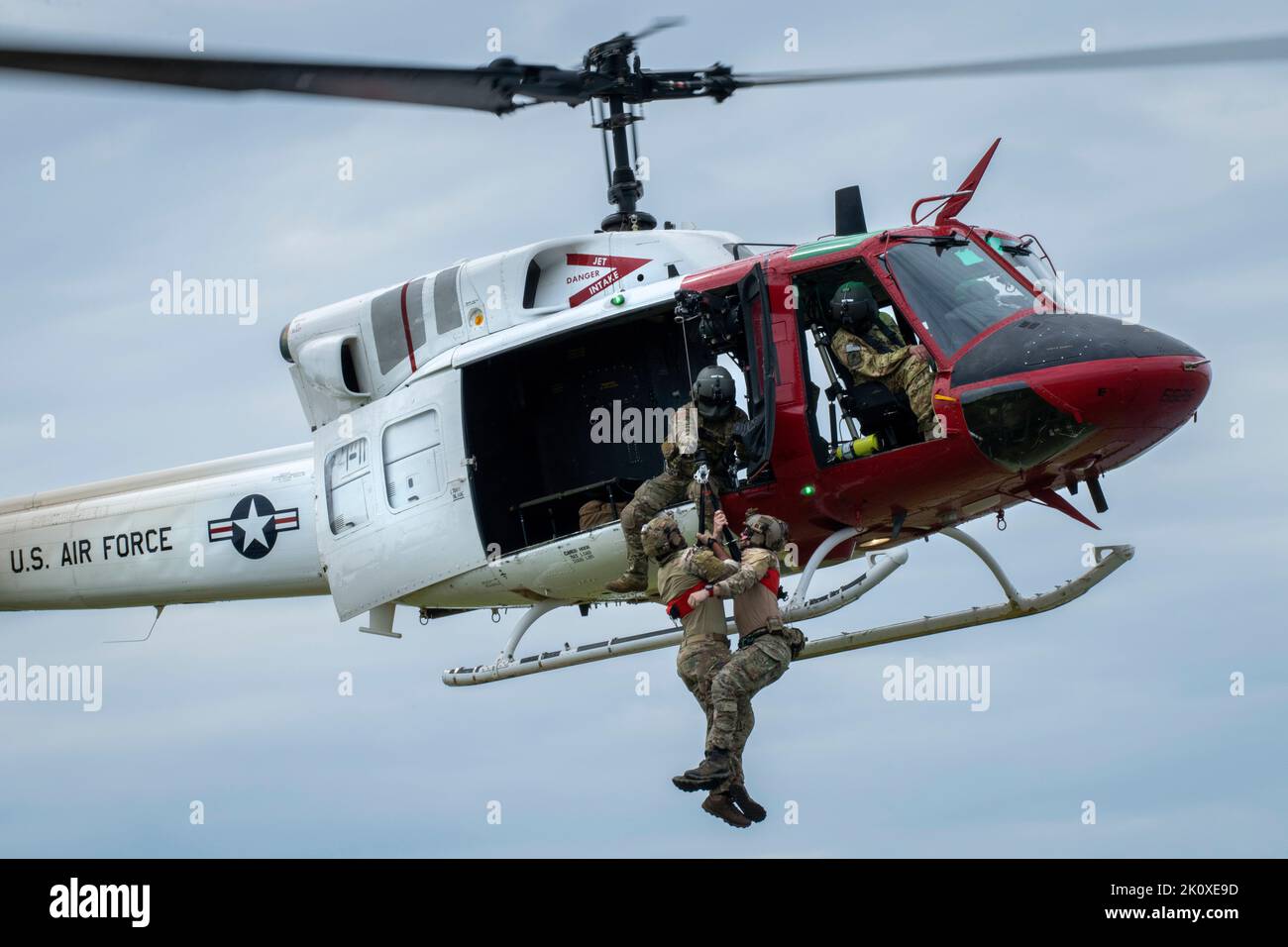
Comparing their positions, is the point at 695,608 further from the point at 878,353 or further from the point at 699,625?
the point at 878,353

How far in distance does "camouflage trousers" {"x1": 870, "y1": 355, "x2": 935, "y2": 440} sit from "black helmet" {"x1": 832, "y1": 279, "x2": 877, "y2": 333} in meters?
0.38

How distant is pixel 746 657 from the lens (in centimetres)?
1191

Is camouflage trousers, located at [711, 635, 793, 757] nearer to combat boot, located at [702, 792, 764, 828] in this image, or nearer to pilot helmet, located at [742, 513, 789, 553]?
combat boot, located at [702, 792, 764, 828]

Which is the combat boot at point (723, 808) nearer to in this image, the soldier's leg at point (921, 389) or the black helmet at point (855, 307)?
the soldier's leg at point (921, 389)

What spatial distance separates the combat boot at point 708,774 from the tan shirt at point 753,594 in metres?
0.83

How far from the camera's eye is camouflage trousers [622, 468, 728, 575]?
12.7 metres

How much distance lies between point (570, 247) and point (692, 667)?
337 centimetres

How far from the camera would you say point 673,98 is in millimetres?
13945

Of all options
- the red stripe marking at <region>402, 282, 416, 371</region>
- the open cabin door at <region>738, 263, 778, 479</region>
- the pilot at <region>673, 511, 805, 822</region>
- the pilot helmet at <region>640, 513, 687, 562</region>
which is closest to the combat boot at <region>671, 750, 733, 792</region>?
the pilot at <region>673, 511, 805, 822</region>

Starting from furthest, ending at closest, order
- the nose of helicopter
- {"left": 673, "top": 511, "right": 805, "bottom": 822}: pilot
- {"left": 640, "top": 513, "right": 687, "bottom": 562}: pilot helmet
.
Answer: {"left": 640, "top": 513, "right": 687, "bottom": 562}: pilot helmet < {"left": 673, "top": 511, "right": 805, "bottom": 822}: pilot < the nose of helicopter

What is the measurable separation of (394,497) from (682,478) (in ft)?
8.26

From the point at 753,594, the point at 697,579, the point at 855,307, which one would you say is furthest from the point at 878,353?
the point at 697,579

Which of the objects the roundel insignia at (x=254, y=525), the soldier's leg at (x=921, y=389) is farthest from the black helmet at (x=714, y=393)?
the roundel insignia at (x=254, y=525)

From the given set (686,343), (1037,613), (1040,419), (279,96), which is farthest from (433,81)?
(1037,613)
